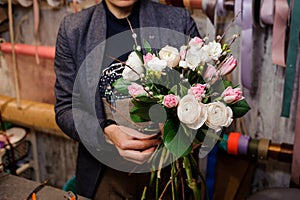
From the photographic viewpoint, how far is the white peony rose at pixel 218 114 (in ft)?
2.96

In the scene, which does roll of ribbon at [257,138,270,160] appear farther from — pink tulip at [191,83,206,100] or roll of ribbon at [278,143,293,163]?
pink tulip at [191,83,206,100]

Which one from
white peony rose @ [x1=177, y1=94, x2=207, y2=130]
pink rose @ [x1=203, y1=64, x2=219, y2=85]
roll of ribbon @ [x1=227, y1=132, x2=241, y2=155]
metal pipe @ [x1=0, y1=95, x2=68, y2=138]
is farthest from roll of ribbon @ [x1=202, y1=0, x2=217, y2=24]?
metal pipe @ [x1=0, y1=95, x2=68, y2=138]

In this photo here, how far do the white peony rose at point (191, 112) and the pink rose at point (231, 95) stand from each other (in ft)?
0.20

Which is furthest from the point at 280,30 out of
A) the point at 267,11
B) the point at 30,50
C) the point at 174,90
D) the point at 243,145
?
the point at 30,50

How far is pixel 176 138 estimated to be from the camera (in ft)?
3.14

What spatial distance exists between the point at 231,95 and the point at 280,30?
80 cm

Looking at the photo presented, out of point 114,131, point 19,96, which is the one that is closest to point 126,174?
point 114,131

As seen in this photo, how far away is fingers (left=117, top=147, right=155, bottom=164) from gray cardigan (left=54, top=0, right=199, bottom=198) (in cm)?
17

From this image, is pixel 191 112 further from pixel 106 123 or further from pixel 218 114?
pixel 106 123

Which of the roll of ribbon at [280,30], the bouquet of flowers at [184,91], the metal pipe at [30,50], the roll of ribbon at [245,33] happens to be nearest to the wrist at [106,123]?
the bouquet of flowers at [184,91]

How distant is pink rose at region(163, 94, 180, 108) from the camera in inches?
35.6

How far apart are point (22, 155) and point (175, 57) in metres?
1.82

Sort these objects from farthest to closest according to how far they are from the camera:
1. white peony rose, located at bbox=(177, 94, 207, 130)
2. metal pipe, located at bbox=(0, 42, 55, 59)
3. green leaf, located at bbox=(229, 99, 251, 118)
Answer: metal pipe, located at bbox=(0, 42, 55, 59)
green leaf, located at bbox=(229, 99, 251, 118)
white peony rose, located at bbox=(177, 94, 207, 130)

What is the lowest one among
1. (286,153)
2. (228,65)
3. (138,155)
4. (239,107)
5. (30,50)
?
(286,153)
